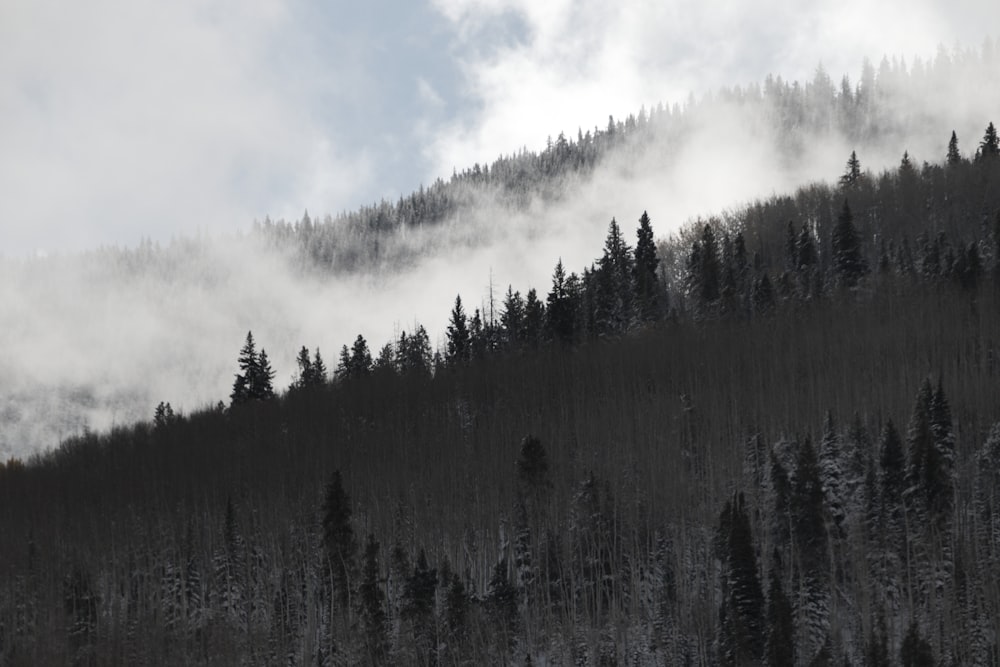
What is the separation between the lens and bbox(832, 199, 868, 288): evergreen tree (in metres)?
119

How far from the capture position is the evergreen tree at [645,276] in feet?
406

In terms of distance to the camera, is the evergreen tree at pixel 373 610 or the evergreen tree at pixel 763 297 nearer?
the evergreen tree at pixel 373 610

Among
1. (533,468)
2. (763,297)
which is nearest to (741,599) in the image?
(533,468)

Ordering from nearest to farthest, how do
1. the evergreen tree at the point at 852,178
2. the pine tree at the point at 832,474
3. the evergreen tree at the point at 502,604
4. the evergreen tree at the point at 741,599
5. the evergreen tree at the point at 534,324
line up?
the evergreen tree at the point at 741,599 < the evergreen tree at the point at 502,604 < the pine tree at the point at 832,474 < the evergreen tree at the point at 534,324 < the evergreen tree at the point at 852,178

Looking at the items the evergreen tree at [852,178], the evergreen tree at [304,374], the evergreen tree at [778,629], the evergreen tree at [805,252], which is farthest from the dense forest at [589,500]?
the evergreen tree at [852,178]

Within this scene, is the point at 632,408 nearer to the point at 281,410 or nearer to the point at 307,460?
the point at 307,460

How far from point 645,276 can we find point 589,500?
57069 millimetres

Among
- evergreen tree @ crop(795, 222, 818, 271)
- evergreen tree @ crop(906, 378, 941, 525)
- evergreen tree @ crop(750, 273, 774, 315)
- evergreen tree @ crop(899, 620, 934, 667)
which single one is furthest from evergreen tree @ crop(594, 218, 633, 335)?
evergreen tree @ crop(899, 620, 934, 667)

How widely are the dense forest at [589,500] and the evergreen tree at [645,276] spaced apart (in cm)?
72

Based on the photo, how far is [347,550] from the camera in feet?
244

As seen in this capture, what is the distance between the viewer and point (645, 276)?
128 m

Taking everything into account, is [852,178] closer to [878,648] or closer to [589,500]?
[589,500]

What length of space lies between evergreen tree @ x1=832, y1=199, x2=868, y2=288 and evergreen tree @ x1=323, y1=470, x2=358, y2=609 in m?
68.4

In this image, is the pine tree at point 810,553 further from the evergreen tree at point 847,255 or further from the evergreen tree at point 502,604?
the evergreen tree at point 847,255
